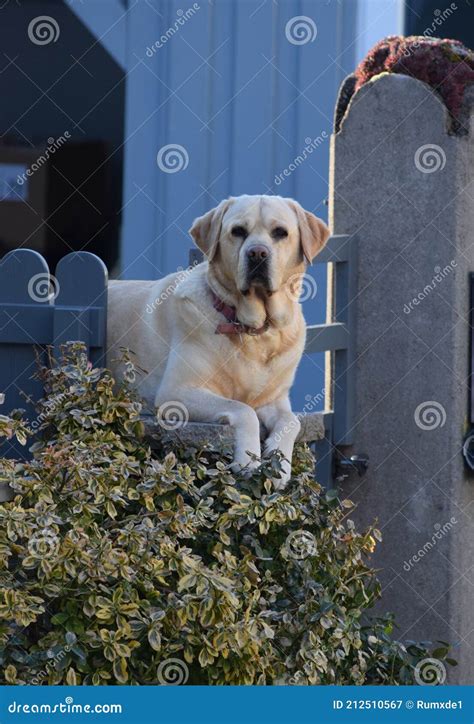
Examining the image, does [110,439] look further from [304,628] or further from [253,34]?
[253,34]

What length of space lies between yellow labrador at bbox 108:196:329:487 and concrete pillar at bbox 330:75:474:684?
2.45 ft

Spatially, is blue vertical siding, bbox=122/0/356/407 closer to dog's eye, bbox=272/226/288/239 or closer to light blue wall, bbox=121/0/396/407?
light blue wall, bbox=121/0/396/407

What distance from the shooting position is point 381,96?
14.9 feet

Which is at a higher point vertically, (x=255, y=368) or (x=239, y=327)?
(x=239, y=327)

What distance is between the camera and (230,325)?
12.1 ft

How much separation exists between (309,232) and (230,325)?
0.40m

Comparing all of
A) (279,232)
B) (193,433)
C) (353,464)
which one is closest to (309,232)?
(279,232)

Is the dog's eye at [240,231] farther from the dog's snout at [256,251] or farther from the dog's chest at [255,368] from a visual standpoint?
the dog's chest at [255,368]

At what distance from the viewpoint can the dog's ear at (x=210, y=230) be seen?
3.72m

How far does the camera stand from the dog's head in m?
3.58

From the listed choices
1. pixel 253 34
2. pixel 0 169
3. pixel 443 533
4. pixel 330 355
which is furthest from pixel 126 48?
pixel 443 533

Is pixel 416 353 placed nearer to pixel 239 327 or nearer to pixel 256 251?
pixel 239 327

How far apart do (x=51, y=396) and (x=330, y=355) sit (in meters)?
1.51

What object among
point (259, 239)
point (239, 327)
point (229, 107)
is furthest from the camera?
point (229, 107)
